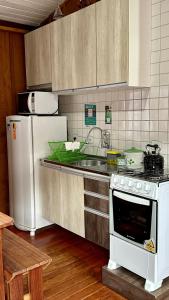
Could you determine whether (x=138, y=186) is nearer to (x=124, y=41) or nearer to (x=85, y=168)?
(x=85, y=168)

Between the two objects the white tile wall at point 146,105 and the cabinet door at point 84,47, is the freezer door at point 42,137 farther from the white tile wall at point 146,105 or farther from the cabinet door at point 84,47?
the cabinet door at point 84,47

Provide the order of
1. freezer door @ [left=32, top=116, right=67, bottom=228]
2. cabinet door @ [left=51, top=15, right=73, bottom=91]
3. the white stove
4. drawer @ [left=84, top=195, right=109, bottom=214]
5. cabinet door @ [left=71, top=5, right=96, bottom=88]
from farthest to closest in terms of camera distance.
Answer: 1. freezer door @ [left=32, top=116, right=67, bottom=228]
2. cabinet door @ [left=51, top=15, right=73, bottom=91]
3. cabinet door @ [left=71, top=5, right=96, bottom=88]
4. drawer @ [left=84, top=195, right=109, bottom=214]
5. the white stove

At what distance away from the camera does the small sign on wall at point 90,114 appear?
3.30 meters

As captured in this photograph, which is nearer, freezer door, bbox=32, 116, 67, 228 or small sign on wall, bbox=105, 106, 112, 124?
small sign on wall, bbox=105, 106, 112, 124

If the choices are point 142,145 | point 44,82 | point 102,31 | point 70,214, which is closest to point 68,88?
point 44,82

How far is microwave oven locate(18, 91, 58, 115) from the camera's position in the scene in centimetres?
334

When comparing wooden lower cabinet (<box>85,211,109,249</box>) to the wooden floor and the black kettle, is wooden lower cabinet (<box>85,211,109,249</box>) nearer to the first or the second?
the wooden floor

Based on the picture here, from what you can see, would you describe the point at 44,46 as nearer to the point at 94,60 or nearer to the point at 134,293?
the point at 94,60

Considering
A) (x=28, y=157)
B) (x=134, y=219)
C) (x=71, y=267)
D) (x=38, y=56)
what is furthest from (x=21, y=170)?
(x=134, y=219)

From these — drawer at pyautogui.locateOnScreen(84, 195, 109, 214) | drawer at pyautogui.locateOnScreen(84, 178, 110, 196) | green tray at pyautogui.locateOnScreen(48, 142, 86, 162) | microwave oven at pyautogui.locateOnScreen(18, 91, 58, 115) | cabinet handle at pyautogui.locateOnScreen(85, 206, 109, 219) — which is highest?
microwave oven at pyautogui.locateOnScreen(18, 91, 58, 115)

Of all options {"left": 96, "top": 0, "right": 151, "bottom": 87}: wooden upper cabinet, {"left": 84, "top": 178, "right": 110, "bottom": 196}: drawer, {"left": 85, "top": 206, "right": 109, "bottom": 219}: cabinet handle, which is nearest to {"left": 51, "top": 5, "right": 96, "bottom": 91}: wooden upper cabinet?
{"left": 96, "top": 0, "right": 151, "bottom": 87}: wooden upper cabinet

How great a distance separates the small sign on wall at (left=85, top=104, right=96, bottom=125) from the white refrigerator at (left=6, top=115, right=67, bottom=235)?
31 cm

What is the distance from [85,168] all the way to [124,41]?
3.79 ft

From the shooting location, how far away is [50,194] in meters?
3.17
